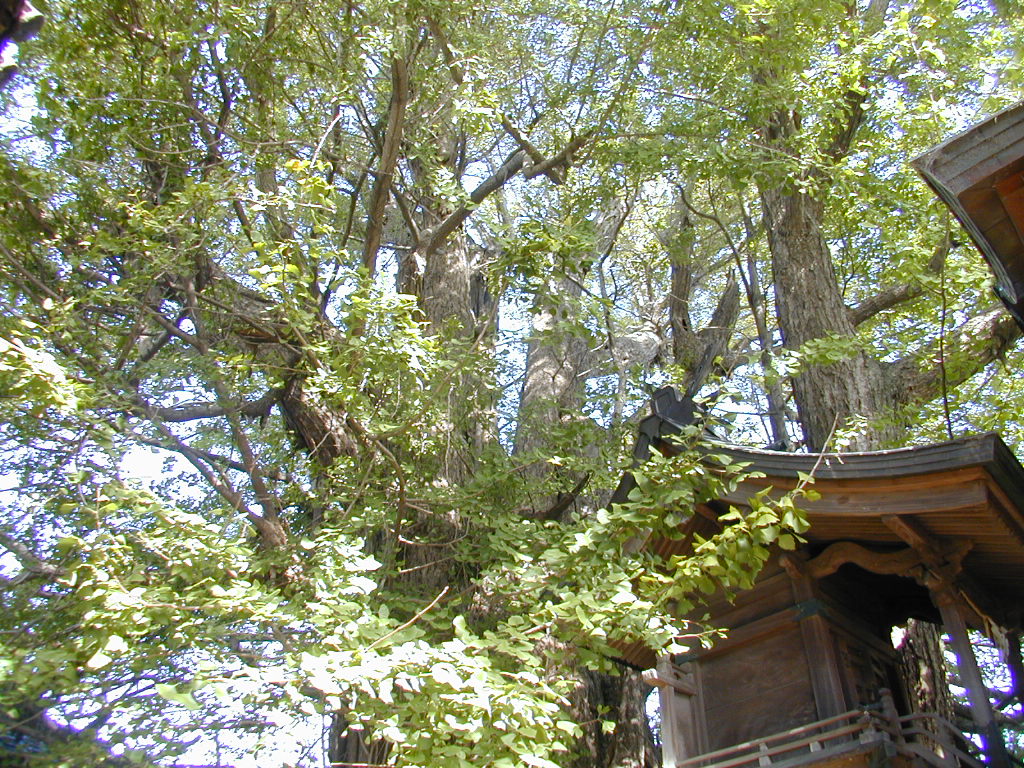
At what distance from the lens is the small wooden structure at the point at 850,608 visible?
4879 millimetres

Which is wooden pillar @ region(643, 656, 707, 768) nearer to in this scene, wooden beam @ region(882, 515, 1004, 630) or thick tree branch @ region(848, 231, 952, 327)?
wooden beam @ region(882, 515, 1004, 630)

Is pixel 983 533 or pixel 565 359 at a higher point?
pixel 565 359

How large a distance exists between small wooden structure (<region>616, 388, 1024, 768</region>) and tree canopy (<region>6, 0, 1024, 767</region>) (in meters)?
0.42

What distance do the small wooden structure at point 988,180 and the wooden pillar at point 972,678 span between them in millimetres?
2150

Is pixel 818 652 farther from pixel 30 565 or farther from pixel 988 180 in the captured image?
pixel 30 565

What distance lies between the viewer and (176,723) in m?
4.78

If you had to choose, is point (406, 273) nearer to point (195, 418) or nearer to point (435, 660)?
point (195, 418)

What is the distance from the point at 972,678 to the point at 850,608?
47.7 inches

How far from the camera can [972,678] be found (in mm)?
4922

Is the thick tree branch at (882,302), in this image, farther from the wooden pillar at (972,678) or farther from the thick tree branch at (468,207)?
the wooden pillar at (972,678)

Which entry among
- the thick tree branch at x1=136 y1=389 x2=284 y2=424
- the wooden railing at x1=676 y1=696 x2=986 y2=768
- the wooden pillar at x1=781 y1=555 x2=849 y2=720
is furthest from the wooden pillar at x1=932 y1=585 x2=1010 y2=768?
the thick tree branch at x1=136 y1=389 x2=284 y2=424

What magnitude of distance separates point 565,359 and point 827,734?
6477 mm

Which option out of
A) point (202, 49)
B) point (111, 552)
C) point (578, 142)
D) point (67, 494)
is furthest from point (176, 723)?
point (578, 142)

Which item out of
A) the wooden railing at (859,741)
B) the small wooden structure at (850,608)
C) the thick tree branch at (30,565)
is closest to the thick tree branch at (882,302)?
the small wooden structure at (850,608)
